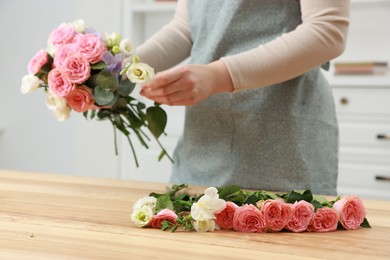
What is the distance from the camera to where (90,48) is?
4.21 feet

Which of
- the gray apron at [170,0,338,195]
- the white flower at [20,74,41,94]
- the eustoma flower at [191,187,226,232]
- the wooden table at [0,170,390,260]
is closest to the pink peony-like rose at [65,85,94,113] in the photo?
the white flower at [20,74,41,94]

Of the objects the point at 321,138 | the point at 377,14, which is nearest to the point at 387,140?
the point at 377,14

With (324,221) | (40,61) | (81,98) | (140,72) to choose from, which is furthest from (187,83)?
(324,221)

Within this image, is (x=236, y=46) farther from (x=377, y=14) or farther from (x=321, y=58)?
(x=377, y=14)

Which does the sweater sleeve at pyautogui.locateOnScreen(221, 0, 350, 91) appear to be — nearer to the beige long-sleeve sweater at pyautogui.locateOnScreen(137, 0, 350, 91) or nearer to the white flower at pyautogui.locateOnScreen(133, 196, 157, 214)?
the beige long-sleeve sweater at pyautogui.locateOnScreen(137, 0, 350, 91)

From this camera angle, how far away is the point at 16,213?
1.08 m

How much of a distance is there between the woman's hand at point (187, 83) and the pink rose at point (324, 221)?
0.40m

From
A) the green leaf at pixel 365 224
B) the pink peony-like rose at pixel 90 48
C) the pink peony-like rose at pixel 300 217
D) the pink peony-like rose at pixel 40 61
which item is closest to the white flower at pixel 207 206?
the pink peony-like rose at pixel 300 217

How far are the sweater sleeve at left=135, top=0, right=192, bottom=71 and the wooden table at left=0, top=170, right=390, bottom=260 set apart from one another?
0.57m

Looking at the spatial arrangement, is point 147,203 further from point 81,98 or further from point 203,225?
point 81,98

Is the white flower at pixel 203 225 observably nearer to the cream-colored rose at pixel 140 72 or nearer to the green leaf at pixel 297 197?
the green leaf at pixel 297 197

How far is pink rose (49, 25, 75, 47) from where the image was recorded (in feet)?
4.36

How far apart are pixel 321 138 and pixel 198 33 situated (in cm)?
39

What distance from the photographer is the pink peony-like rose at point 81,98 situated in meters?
1.29
